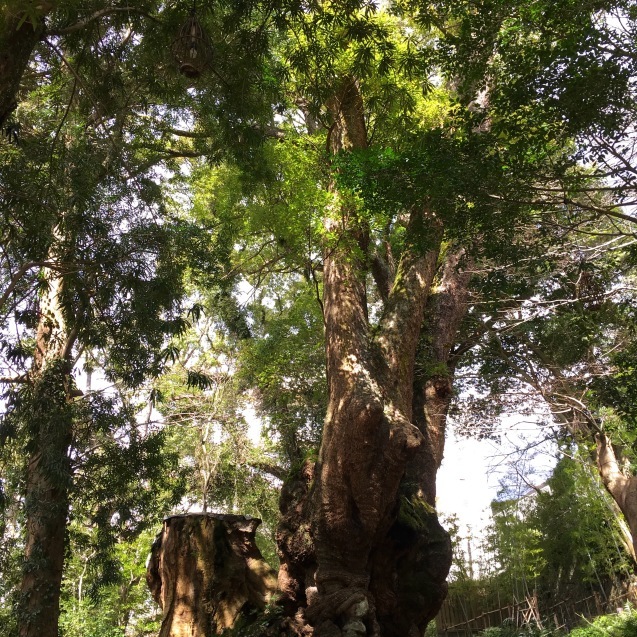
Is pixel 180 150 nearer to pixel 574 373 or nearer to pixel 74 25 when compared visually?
pixel 74 25

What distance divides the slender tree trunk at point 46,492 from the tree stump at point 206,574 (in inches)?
50.2

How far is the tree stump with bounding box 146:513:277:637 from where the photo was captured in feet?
22.9

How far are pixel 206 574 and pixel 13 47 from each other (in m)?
5.89

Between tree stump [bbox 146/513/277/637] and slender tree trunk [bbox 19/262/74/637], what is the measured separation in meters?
1.28

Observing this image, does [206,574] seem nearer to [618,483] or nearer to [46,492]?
[46,492]

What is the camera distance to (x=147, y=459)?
27.1ft

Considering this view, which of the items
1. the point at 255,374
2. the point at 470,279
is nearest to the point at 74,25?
the point at 470,279

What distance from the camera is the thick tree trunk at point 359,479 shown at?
20.2 feet

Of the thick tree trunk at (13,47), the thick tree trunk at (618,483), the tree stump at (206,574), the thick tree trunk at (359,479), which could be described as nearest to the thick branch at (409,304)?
the thick tree trunk at (359,479)

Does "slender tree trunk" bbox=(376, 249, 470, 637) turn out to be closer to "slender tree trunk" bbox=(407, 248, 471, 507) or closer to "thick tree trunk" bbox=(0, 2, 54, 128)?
"slender tree trunk" bbox=(407, 248, 471, 507)

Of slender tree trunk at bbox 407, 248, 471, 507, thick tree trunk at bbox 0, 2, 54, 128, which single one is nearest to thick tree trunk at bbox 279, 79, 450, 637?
slender tree trunk at bbox 407, 248, 471, 507

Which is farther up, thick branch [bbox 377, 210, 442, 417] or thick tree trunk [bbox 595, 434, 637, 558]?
thick branch [bbox 377, 210, 442, 417]

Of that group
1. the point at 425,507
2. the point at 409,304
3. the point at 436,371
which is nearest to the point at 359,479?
the point at 425,507

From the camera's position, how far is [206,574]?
716 cm
